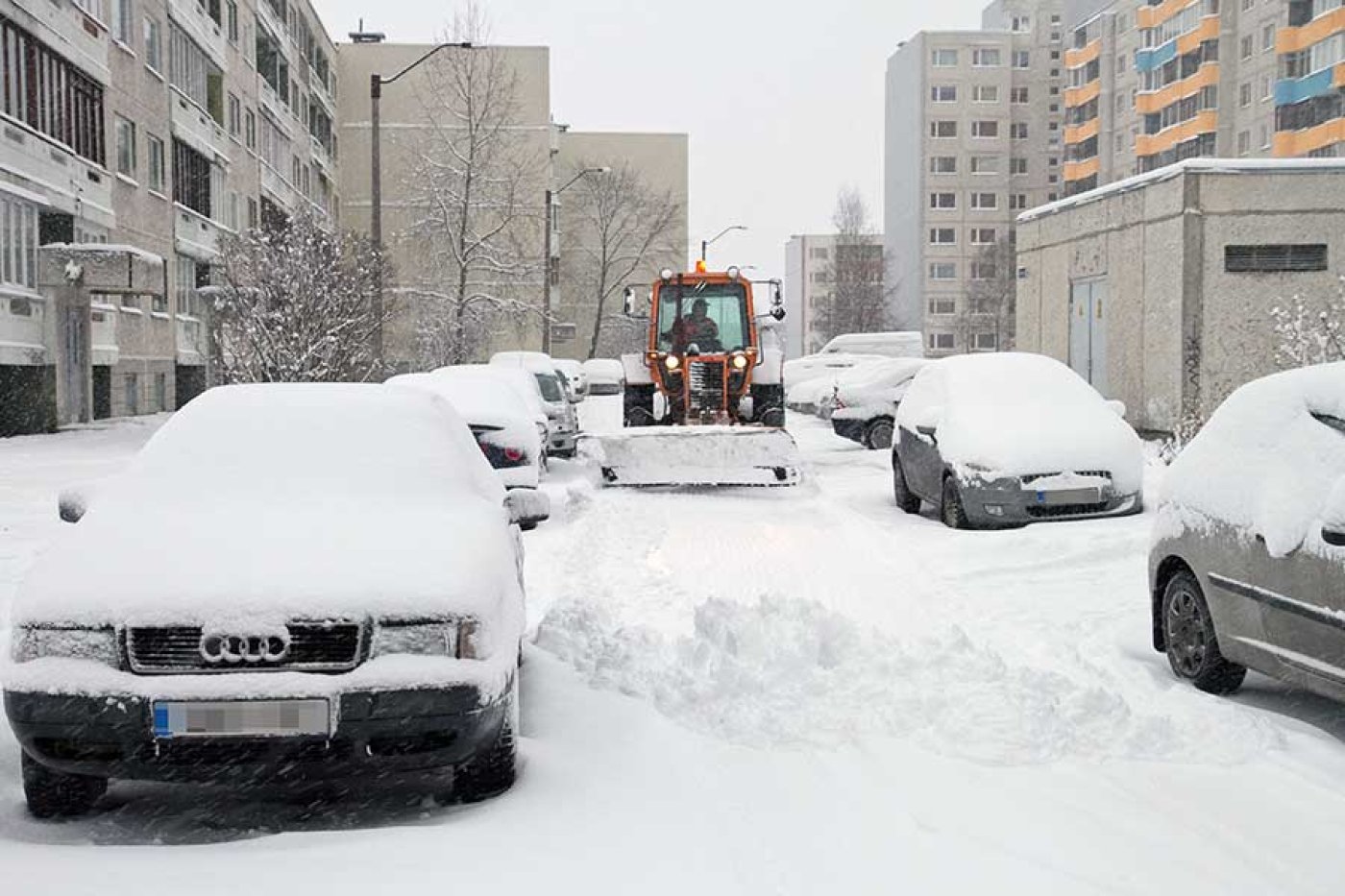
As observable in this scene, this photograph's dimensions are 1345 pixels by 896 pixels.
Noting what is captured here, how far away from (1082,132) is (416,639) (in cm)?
9085

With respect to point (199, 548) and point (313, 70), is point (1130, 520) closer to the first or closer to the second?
point (199, 548)

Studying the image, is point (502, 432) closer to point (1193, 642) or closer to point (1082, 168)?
point (1193, 642)

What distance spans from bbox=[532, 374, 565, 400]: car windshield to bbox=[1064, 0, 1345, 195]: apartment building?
4914cm

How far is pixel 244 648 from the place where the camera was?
4.48 m

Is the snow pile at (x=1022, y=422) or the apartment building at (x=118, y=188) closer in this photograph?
the snow pile at (x=1022, y=422)

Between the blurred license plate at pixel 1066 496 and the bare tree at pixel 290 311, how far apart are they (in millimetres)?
12048

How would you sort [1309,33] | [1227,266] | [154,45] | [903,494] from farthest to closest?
[1309,33] → [154,45] → [1227,266] → [903,494]

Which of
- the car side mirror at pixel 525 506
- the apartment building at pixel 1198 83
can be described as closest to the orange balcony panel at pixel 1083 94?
the apartment building at pixel 1198 83

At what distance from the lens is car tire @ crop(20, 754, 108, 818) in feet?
15.4

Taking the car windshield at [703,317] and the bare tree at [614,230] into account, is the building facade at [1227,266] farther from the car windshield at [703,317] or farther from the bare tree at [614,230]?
the bare tree at [614,230]

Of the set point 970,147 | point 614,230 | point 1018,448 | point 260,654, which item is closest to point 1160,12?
point 970,147

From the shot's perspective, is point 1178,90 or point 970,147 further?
point 970,147

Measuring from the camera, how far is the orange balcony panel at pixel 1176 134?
71312 millimetres

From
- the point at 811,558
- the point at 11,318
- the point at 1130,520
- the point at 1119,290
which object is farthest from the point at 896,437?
the point at 11,318
